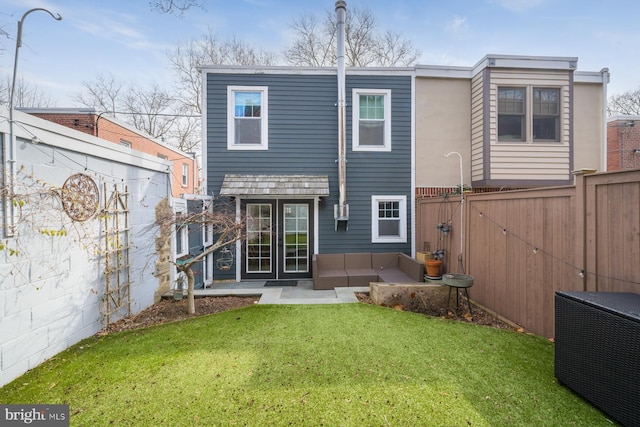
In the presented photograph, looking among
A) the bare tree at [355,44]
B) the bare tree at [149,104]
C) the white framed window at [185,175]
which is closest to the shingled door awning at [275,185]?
the bare tree at [355,44]

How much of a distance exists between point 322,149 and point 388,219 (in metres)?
2.57

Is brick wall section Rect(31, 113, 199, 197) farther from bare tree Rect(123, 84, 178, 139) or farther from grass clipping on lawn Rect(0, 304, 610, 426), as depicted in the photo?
grass clipping on lawn Rect(0, 304, 610, 426)

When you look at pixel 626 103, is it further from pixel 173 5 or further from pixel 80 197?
pixel 80 197

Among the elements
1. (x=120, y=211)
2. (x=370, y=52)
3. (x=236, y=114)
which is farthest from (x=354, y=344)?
(x=370, y=52)

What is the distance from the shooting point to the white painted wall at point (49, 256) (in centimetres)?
293

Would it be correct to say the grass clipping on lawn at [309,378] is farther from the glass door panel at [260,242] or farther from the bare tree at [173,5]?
the bare tree at [173,5]

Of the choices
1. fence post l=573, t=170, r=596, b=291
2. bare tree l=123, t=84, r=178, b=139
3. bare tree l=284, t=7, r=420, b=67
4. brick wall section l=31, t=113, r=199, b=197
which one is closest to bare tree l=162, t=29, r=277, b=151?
bare tree l=123, t=84, r=178, b=139

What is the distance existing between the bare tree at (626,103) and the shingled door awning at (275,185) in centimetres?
2210

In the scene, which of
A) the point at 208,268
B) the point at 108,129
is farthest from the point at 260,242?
the point at 108,129

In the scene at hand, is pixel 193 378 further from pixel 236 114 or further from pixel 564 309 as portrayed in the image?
pixel 236 114

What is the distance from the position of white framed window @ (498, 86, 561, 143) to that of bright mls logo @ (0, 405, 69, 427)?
29.8 feet

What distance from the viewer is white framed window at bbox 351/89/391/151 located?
7742mm

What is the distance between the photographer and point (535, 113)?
7391 millimetres

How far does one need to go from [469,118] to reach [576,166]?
3410mm
